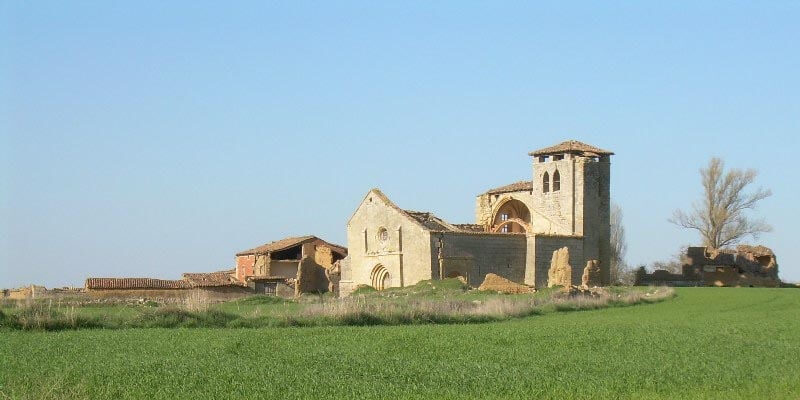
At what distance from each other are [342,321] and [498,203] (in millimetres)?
34356

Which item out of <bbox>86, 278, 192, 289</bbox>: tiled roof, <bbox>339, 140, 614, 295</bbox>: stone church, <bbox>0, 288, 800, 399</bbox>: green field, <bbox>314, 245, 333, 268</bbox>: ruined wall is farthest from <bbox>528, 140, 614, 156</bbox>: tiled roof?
<bbox>0, 288, 800, 399</bbox>: green field

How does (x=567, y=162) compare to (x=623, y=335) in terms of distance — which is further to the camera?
(x=567, y=162)

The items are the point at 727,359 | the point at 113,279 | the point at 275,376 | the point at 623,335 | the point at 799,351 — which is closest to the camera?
the point at 275,376

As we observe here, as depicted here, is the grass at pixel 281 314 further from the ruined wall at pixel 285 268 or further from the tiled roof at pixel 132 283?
the ruined wall at pixel 285 268

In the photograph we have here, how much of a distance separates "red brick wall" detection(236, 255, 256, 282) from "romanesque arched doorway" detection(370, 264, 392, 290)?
12.1 meters

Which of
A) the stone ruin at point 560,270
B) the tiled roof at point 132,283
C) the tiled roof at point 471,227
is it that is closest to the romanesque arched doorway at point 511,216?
the tiled roof at point 471,227

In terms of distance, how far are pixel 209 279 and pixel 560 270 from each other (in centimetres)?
1860

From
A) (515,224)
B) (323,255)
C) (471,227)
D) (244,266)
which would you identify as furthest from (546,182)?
(244,266)

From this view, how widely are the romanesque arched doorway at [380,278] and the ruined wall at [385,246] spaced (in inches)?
5.8

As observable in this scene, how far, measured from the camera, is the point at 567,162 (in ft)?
199

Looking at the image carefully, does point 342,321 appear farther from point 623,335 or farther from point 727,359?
point 727,359

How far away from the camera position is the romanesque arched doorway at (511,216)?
210 ft

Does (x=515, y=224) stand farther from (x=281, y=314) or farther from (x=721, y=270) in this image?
(x=281, y=314)

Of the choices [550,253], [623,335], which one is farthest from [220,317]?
[550,253]
